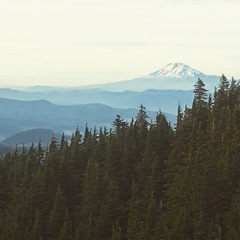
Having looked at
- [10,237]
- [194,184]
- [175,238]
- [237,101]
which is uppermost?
[237,101]

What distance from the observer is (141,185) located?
70188mm

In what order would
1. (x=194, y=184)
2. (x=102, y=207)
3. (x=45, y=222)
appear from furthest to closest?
(x=45, y=222) → (x=102, y=207) → (x=194, y=184)

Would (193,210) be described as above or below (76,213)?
above

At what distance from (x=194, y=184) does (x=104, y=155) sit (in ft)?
80.1

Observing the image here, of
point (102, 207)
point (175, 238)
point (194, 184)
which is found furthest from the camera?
point (102, 207)

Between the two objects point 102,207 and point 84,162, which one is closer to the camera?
point 102,207

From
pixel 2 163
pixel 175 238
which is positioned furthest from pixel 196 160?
pixel 2 163

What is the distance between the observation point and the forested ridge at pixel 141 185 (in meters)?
58.6

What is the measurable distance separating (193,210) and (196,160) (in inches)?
328

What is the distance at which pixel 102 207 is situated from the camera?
2601 inches

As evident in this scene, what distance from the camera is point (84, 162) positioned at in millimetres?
85750

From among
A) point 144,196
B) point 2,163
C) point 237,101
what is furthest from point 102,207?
point 2,163

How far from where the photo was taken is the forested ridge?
58628 millimetres

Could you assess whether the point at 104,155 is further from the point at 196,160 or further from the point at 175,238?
the point at 175,238
